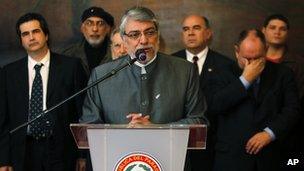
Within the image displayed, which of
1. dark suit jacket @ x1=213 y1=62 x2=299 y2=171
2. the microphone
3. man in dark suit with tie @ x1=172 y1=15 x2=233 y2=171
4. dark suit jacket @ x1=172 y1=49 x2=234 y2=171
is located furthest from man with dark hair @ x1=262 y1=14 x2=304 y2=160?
the microphone

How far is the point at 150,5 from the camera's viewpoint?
6430 millimetres

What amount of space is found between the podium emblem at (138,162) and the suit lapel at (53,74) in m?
2.28

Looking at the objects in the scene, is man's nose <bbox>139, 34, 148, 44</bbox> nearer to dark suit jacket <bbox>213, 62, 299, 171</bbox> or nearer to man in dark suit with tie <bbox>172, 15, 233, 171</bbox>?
dark suit jacket <bbox>213, 62, 299, 171</bbox>

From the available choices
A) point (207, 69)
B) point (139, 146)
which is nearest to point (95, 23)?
point (207, 69)

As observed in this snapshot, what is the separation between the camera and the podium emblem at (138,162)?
298 centimetres

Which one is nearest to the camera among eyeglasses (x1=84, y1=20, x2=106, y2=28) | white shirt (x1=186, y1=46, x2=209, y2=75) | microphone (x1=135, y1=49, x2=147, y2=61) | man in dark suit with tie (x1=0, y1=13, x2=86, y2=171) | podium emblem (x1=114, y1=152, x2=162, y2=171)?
podium emblem (x1=114, y1=152, x2=162, y2=171)

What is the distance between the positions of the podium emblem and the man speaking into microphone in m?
0.58

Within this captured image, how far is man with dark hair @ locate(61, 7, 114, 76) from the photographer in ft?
20.0

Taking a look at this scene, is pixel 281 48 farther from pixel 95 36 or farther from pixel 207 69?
pixel 95 36

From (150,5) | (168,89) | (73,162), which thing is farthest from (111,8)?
(168,89)

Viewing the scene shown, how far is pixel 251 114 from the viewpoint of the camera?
488 cm

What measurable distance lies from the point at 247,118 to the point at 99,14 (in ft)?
6.80

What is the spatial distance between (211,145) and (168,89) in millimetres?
1765

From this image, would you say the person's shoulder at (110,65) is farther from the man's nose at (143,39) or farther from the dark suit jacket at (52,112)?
the dark suit jacket at (52,112)
